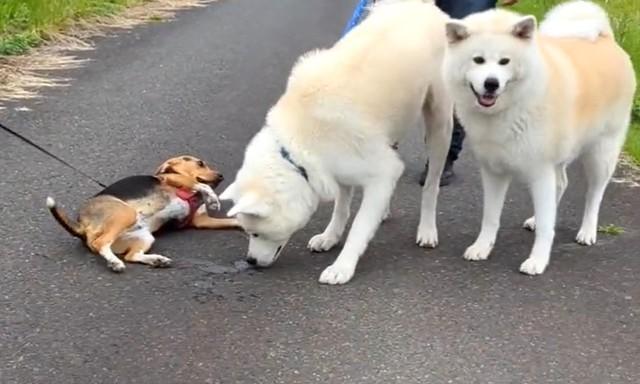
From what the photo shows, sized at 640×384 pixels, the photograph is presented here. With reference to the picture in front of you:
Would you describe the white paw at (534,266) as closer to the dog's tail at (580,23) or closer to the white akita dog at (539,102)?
the white akita dog at (539,102)

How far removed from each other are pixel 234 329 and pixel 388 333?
667mm

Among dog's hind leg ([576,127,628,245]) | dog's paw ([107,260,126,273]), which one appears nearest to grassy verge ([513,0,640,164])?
dog's hind leg ([576,127,628,245])

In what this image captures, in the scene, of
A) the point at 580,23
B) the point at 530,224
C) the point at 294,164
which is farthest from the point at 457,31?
the point at 530,224

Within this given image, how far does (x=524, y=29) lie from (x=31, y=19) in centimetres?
746

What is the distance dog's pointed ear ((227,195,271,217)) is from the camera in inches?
183

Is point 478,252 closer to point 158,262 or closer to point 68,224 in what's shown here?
point 158,262

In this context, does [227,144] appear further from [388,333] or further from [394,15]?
[388,333]

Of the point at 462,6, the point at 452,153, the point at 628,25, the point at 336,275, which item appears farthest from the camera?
the point at 628,25

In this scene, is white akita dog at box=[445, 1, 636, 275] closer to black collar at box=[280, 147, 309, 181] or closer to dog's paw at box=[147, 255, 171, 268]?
black collar at box=[280, 147, 309, 181]

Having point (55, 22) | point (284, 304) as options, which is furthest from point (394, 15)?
point (55, 22)

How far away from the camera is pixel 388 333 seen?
167 inches

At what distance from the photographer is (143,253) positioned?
16.4 feet

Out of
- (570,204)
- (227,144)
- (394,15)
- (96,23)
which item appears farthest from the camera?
(96,23)

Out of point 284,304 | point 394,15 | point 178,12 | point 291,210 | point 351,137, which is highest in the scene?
point 394,15
